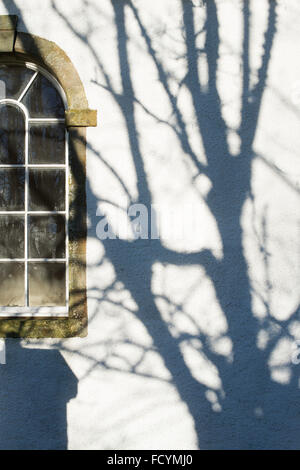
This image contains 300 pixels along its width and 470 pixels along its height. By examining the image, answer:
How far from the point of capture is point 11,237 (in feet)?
12.1

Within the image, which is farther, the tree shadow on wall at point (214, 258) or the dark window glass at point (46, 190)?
the dark window glass at point (46, 190)

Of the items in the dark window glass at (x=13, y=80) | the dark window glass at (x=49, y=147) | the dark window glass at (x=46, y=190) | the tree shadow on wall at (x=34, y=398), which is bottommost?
the tree shadow on wall at (x=34, y=398)

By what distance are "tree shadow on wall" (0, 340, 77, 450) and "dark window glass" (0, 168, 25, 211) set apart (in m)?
1.23

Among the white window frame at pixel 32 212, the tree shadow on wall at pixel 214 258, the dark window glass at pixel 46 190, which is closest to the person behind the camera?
the tree shadow on wall at pixel 214 258

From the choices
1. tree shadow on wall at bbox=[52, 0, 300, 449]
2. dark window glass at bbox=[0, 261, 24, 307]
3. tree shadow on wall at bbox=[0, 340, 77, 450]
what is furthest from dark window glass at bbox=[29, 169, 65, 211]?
tree shadow on wall at bbox=[0, 340, 77, 450]

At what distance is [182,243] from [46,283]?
4.25 ft

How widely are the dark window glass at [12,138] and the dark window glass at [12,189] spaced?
0.32 ft

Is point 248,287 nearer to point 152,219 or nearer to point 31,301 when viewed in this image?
point 152,219

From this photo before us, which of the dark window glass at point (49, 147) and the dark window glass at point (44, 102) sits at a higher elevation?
the dark window glass at point (44, 102)

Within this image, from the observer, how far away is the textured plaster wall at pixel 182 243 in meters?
3.46

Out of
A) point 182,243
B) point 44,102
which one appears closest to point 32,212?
point 44,102
